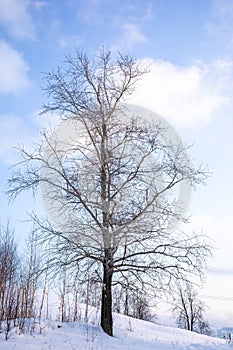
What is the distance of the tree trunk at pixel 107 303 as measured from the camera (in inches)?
498

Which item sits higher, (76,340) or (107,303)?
(107,303)

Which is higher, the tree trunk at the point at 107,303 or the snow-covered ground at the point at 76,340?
the tree trunk at the point at 107,303

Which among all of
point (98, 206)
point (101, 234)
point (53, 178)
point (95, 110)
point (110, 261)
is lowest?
point (110, 261)

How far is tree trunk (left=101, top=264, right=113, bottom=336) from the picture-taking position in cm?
1265

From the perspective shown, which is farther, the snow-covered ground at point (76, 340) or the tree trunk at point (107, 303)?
the tree trunk at point (107, 303)

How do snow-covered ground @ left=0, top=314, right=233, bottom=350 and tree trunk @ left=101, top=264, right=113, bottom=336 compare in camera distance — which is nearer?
snow-covered ground @ left=0, top=314, right=233, bottom=350

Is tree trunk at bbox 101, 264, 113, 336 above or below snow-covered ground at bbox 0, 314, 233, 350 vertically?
above

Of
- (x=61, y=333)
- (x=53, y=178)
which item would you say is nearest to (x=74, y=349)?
(x=61, y=333)

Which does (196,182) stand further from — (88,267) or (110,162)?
(88,267)

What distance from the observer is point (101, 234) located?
41.2 ft

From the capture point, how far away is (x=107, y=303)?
12.7 metres

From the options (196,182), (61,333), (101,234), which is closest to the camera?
(61,333)

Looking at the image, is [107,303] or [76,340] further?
[107,303]

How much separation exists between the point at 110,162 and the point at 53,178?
6.80 feet
